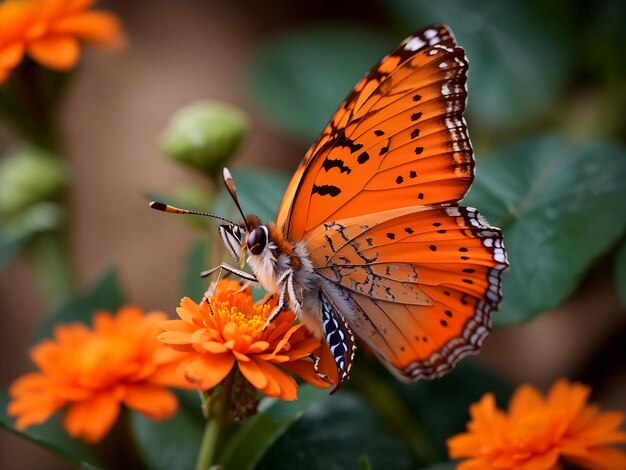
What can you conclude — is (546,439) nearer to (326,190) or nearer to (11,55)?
(326,190)

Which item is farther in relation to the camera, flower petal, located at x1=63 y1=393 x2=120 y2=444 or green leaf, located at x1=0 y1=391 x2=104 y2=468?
green leaf, located at x1=0 y1=391 x2=104 y2=468

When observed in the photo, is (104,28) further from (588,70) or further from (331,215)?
(588,70)

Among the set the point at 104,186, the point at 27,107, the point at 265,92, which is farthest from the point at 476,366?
the point at 104,186

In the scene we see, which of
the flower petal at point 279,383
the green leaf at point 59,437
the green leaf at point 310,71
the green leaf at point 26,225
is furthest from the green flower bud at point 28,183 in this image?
the flower petal at point 279,383

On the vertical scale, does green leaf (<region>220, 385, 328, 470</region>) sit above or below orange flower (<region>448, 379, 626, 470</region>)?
Result: below

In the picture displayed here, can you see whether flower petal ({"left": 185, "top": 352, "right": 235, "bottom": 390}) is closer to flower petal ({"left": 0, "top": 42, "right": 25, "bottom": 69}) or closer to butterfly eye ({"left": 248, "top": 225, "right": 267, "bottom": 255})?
butterfly eye ({"left": 248, "top": 225, "right": 267, "bottom": 255})

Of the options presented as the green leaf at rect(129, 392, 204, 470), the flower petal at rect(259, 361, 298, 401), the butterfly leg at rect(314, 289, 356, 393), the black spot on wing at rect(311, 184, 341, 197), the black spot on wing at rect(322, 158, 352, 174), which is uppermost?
the black spot on wing at rect(322, 158, 352, 174)

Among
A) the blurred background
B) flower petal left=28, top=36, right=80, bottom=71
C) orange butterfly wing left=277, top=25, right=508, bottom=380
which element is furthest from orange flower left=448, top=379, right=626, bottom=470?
flower petal left=28, top=36, right=80, bottom=71
